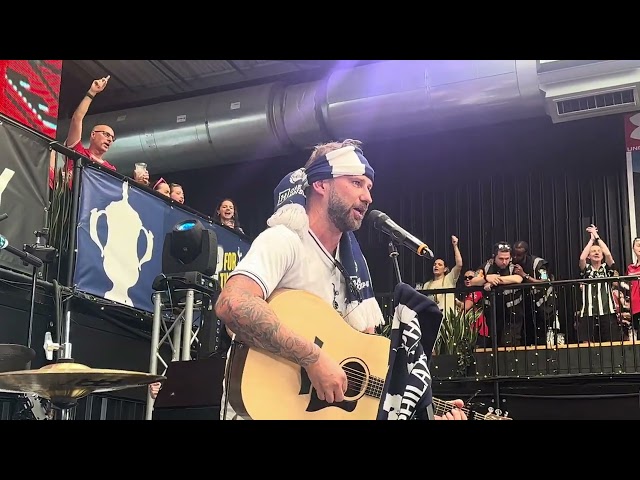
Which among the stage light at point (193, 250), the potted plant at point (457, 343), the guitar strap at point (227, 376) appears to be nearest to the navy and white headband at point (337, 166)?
the stage light at point (193, 250)

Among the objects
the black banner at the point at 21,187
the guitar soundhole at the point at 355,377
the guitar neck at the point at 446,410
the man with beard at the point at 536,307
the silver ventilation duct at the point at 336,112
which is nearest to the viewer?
the guitar soundhole at the point at 355,377

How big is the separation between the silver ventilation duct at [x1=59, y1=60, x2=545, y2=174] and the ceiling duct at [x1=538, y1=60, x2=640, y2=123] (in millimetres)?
108

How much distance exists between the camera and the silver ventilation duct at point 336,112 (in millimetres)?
5523

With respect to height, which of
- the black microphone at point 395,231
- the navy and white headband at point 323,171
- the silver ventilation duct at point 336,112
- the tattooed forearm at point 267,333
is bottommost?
the tattooed forearm at point 267,333

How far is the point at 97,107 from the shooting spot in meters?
5.46

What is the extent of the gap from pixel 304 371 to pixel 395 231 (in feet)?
2.86

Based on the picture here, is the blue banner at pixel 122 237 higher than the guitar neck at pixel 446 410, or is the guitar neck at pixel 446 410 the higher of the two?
the blue banner at pixel 122 237

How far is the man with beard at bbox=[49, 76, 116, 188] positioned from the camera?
15.6 feet

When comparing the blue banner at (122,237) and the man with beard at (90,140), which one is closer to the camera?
the blue banner at (122,237)

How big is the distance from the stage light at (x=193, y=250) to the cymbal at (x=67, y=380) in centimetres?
85

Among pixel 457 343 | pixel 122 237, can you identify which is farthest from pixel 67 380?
pixel 457 343

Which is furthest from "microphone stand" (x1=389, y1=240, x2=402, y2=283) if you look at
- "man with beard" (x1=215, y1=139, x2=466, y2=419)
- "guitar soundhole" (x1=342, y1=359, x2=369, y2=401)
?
"guitar soundhole" (x1=342, y1=359, x2=369, y2=401)

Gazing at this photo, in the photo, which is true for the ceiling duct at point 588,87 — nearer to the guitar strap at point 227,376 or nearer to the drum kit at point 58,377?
the guitar strap at point 227,376
